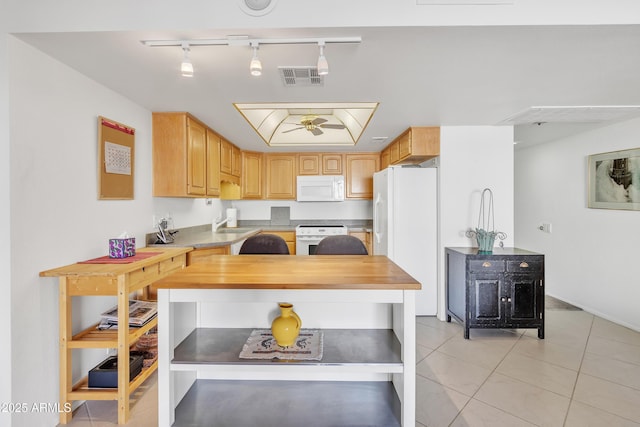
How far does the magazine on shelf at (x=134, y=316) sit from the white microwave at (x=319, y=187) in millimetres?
2992

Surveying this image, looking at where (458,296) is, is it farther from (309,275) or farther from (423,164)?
(309,275)

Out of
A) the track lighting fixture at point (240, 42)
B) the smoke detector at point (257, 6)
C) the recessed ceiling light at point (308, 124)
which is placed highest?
the recessed ceiling light at point (308, 124)

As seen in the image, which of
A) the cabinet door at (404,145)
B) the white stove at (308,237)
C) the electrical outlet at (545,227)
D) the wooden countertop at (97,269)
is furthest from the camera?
the white stove at (308,237)

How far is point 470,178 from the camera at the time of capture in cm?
337

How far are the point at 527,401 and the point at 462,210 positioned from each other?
6.37 ft

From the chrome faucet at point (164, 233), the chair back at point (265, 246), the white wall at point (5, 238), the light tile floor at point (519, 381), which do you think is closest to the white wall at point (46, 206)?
the white wall at point (5, 238)

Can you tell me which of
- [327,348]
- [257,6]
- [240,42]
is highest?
[257,6]

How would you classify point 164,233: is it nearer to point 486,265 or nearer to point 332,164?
point 332,164

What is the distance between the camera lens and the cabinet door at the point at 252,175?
15.7ft

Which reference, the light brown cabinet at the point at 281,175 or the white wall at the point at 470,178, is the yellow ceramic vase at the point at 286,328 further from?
the light brown cabinet at the point at 281,175

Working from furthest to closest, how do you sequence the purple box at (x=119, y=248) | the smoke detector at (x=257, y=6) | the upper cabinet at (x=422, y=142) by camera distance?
1. the upper cabinet at (x=422, y=142)
2. the purple box at (x=119, y=248)
3. the smoke detector at (x=257, y=6)

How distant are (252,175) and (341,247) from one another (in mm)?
2973

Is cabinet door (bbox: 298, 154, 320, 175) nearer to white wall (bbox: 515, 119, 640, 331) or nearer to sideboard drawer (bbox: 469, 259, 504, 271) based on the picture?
sideboard drawer (bbox: 469, 259, 504, 271)

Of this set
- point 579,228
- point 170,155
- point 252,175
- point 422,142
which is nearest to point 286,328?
point 170,155
